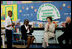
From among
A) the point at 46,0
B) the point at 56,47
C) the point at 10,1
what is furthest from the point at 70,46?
the point at 10,1

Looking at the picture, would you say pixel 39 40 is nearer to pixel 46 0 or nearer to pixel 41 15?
pixel 41 15

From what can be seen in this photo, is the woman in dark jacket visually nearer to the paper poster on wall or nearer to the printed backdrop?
the printed backdrop

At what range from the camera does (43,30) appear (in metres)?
5.18

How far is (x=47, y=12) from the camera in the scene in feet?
17.3

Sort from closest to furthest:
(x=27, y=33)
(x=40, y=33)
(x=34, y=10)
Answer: (x=27, y=33), (x=40, y=33), (x=34, y=10)

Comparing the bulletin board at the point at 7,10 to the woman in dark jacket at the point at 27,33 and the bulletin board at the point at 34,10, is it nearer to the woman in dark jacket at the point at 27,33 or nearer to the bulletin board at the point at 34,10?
the bulletin board at the point at 34,10

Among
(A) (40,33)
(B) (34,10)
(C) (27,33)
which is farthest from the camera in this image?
(B) (34,10)

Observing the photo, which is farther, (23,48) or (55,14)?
(55,14)

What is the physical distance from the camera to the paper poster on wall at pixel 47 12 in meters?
5.22

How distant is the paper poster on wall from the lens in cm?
522

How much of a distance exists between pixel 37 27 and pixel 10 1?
171 cm

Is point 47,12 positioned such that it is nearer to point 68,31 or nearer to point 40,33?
point 40,33

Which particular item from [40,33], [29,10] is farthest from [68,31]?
[29,10]

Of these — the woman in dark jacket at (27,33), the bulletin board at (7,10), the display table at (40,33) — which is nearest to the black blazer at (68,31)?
the display table at (40,33)
